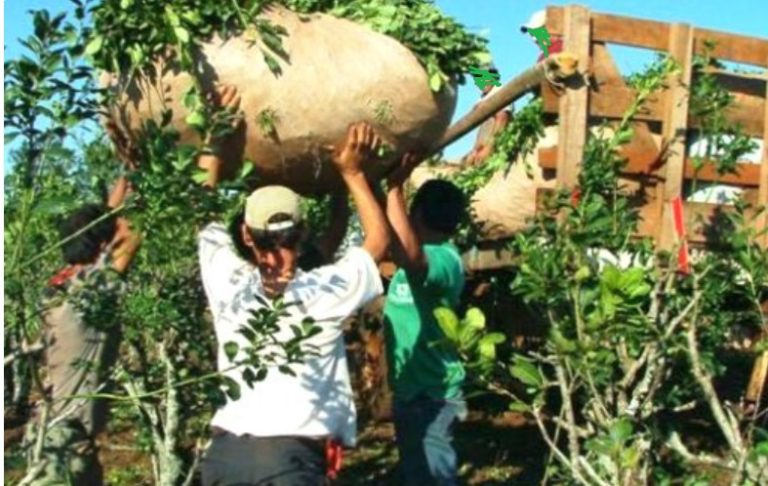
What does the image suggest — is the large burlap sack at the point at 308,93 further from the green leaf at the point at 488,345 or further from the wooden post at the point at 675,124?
the wooden post at the point at 675,124

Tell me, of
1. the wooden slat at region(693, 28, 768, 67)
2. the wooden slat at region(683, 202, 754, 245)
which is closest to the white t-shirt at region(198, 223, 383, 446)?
the wooden slat at region(683, 202, 754, 245)

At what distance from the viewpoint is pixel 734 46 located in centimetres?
592

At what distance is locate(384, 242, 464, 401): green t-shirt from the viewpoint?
16.8 feet

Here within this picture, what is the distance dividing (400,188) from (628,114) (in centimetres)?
132

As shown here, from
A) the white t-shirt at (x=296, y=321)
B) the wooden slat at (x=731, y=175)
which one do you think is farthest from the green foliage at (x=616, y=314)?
the white t-shirt at (x=296, y=321)

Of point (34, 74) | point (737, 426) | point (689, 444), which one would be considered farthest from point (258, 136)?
point (689, 444)

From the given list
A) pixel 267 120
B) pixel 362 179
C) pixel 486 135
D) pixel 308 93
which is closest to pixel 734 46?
pixel 486 135

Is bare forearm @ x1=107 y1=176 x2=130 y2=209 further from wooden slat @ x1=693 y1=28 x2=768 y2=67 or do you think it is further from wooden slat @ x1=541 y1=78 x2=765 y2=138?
wooden slat @ x1=693 y1=28 x2=768 y2=67

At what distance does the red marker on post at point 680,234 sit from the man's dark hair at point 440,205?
80cm

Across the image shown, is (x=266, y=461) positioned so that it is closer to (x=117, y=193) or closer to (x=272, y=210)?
(x=272, y=210)

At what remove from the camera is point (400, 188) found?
4.38 m

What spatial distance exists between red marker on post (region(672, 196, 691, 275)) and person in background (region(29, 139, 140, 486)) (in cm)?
192

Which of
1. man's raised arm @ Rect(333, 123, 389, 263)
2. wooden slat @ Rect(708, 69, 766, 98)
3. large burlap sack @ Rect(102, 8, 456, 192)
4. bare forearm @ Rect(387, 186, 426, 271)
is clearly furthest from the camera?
wooden slat @ Rect(708, 69, 766, 98)

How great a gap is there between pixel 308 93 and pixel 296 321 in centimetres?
63
